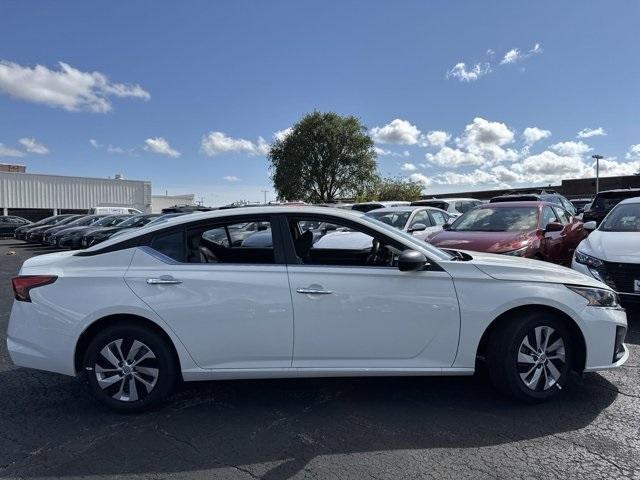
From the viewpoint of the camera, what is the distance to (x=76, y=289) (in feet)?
12.4

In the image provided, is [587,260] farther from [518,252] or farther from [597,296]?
[597,296]

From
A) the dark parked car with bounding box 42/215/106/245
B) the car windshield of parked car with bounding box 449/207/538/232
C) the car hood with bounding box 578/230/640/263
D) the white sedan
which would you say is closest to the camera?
the white sedan

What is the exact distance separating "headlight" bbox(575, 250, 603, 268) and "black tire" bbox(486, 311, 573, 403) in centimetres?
267

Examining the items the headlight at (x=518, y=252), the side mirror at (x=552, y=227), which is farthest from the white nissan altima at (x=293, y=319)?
the side mirror at (x=552, y=227)

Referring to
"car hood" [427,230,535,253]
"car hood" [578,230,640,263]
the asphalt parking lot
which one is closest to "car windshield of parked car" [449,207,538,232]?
"car hood" [427,230,535,253]

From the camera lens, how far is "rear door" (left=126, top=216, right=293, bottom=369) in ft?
12.2

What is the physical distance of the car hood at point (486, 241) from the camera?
7105 mm

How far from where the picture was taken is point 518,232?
7703 millimetres

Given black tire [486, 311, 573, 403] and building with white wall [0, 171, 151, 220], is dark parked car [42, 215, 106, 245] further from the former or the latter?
building with white wall [0, 171, 151, 220]

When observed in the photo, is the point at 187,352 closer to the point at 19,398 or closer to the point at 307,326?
the point at 307,326

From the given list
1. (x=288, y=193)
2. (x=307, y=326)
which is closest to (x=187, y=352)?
(x=307, y=326)

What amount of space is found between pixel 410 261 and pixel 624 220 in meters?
5.50

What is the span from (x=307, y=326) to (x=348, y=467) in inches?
41.5

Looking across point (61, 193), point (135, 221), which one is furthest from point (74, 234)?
point (61, 193)
